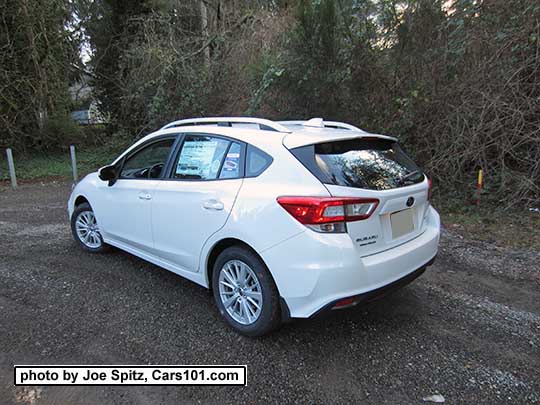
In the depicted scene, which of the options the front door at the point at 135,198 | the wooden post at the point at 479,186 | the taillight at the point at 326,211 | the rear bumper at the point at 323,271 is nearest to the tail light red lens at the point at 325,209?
the taillight at the point at 326,211

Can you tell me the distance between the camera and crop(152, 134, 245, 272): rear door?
2.94 metres

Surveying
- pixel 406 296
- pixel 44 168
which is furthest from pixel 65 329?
pixel 44 168

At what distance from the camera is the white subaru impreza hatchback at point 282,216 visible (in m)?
2.44

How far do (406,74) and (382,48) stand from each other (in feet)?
2.20

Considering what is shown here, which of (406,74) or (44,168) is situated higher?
(406,74)

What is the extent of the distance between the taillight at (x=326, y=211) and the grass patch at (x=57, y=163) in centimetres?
1042

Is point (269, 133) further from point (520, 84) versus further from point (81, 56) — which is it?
point (81, 56)

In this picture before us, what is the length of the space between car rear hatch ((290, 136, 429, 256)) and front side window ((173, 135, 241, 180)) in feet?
1.88

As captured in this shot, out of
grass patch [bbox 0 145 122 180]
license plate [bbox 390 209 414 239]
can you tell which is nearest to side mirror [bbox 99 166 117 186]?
license plate [bbox 390 209 414 239]

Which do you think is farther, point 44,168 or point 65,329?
point 44,168

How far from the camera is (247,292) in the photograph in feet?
9.37

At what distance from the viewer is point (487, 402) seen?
87.7 inches

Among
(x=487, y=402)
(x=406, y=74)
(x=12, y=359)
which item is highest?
(x=406, y=74)

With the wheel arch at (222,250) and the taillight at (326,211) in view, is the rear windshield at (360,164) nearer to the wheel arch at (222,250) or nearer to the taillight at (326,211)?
the taillight at (326,211)
